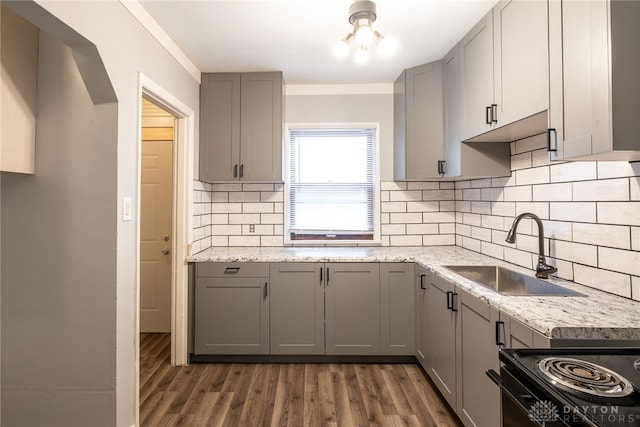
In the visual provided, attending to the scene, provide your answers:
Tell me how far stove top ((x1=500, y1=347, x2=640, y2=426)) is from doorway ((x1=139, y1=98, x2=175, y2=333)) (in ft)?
10.5

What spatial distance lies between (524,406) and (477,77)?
1.94m

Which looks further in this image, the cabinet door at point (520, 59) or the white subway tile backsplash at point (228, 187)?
the white subway tile backsplash at point (228, 187)

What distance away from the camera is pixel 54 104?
5.53 feet

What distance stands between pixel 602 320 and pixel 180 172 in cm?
277

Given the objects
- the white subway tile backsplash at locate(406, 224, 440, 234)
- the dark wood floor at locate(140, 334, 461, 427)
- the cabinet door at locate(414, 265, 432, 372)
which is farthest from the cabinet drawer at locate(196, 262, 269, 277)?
the white subway tile backsplash at locate(406, 224, 440, 234)

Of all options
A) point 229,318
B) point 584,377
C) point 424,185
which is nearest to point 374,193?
point 424,185

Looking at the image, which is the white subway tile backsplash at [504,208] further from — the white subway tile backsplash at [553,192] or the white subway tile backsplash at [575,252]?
the white subway tile backsplash at [575,252]

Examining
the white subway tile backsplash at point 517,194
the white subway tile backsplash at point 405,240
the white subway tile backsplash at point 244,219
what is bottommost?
the white subway tile backsplash at point 405,240

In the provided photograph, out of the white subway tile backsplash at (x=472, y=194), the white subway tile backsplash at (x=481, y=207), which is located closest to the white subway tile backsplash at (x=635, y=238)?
the white subway tile backsplash at (x=481, y=207)

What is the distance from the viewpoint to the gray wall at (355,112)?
3.17 meters

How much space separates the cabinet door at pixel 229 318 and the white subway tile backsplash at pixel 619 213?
2260 mm

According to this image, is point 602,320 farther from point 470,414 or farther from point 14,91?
point 14,91

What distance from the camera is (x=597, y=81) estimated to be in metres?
1.17

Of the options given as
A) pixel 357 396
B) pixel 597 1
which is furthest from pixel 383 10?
pixel 357 396
